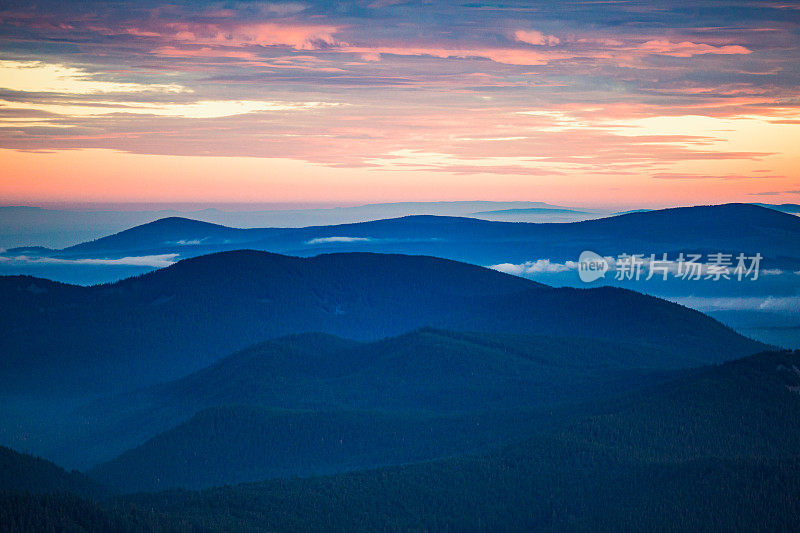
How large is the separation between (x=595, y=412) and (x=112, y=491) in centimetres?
9092

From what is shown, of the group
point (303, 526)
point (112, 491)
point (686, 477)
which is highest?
point (686, 477)

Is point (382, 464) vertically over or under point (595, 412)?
under

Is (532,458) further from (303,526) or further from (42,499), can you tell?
(42,499)

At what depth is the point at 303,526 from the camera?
136875 millimetres

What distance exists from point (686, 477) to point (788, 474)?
1343 centimetres

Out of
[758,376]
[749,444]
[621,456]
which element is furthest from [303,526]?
[758,376]

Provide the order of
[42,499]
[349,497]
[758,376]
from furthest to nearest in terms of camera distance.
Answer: [758,376], [349,497], [42,499]

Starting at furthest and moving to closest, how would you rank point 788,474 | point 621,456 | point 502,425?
1. point 502,425
2. point 621,456
3. point 788,474

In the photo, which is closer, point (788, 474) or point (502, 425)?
point (788, 474)

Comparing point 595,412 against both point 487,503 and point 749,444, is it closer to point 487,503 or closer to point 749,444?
point 749,444

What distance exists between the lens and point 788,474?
134m

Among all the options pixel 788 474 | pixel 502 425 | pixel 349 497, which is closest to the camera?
pixel 788 474

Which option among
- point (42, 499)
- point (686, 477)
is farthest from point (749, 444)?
point (42, 499)

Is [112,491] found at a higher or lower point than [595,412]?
lower
